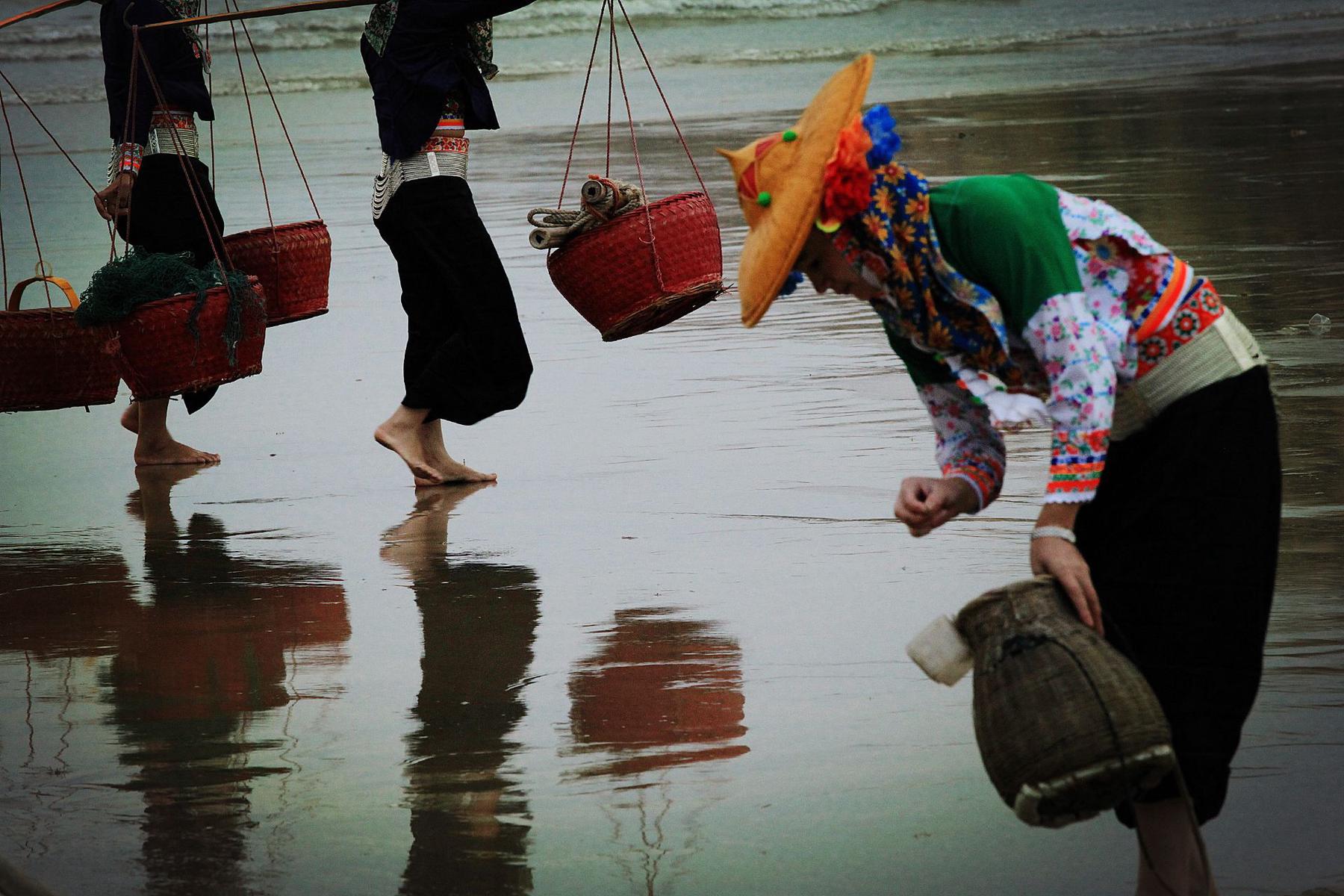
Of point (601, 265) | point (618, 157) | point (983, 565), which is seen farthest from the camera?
point (618, 157)

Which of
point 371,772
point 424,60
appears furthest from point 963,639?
point 424,60

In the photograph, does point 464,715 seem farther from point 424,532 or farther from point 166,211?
point 166,211

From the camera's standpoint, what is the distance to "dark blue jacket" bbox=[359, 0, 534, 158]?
5711 millimetres

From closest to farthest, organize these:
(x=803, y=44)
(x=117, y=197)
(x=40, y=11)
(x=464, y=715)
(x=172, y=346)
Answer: (x=464, y=715) < (x=172, y=346) < (x=40, y=11) < (x=117, y=197) < (x=803, y=44)

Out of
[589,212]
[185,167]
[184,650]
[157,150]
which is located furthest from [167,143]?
[184,650]

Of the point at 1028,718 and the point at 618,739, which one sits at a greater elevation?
the point at 1028,718

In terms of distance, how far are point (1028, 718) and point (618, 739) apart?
4.42 feet

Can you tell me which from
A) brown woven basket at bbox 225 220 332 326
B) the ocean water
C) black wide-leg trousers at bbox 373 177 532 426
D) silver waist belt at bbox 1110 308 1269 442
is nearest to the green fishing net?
brown woven basket at bbox 225 220 332 326

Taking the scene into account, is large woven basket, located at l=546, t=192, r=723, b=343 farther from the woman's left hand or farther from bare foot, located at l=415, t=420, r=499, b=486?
the woman's left hand

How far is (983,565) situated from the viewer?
4.65m

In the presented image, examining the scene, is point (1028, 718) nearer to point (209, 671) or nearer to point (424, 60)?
point (209, 671)

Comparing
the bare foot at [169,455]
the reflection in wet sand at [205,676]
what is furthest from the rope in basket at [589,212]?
the bare foot at [169,455]

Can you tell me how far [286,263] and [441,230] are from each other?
59 cm

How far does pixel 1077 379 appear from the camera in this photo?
8.37ft
